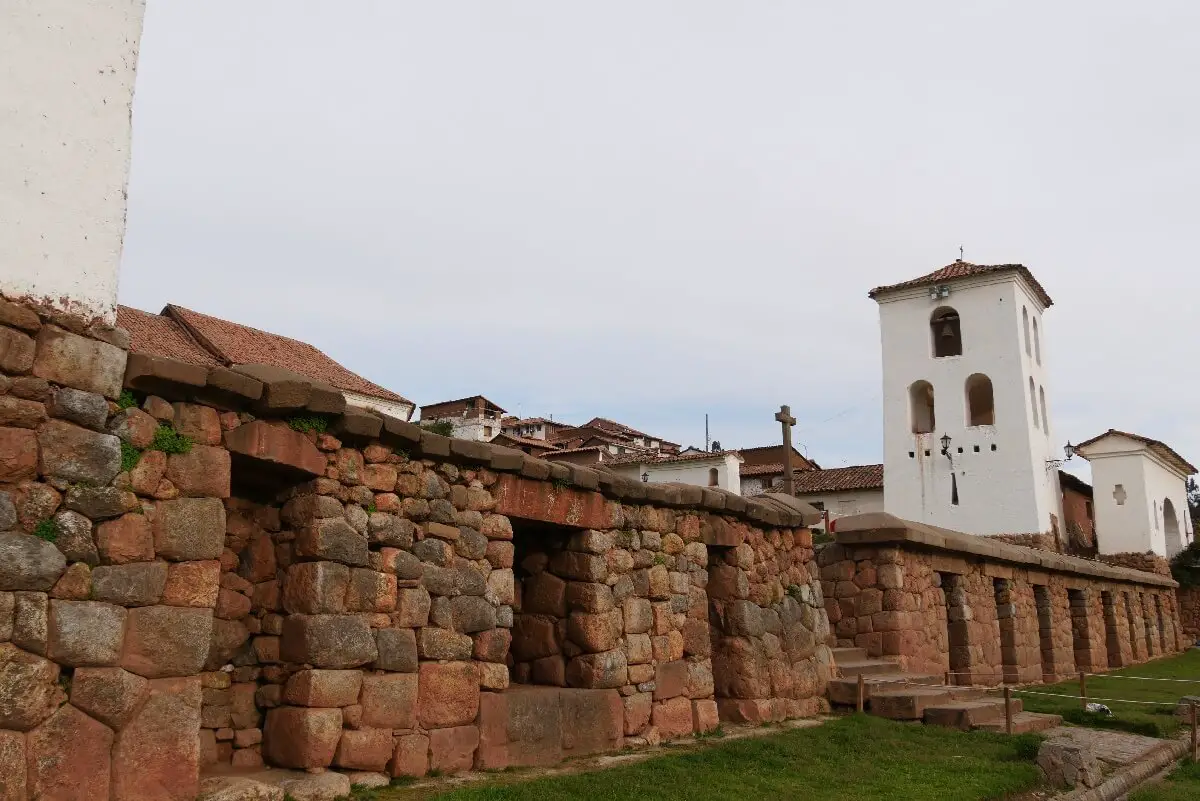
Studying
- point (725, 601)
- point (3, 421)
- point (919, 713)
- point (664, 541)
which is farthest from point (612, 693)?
point (3, 421)

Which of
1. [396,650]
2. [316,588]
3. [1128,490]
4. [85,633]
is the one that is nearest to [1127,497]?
[1128,490]

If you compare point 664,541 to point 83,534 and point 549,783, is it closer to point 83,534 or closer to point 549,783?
point 549,783

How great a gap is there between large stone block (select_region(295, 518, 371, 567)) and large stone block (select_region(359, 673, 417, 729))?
2.52ft

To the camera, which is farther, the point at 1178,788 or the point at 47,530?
the point at 1178,788

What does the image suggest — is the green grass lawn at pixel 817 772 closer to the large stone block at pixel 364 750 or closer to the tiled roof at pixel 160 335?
the large stone block at pixel 364 750

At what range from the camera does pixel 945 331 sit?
35.2 metres

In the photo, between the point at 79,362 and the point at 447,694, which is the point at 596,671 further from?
the point at 79,362

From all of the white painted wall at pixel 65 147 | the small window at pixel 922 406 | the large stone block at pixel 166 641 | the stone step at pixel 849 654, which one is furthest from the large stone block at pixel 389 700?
the small window at pixel 922 406

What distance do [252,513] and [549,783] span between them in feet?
8.71

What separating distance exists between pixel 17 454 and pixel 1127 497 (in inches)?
1473

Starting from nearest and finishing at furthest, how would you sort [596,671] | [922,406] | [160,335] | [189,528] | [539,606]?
[189,528] → [596,671] → [539,606] → [160,335] → [922,406]

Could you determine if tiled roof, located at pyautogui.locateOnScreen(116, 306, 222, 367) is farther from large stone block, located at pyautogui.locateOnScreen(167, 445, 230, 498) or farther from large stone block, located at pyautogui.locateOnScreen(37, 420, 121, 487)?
large stone block, located at pyautogui.locateOnScreen(37, 420, 121, 487)

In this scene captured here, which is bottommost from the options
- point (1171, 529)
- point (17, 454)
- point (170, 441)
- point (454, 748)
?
point (454, 748)

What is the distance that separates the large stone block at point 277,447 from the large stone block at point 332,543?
34 centimetres
